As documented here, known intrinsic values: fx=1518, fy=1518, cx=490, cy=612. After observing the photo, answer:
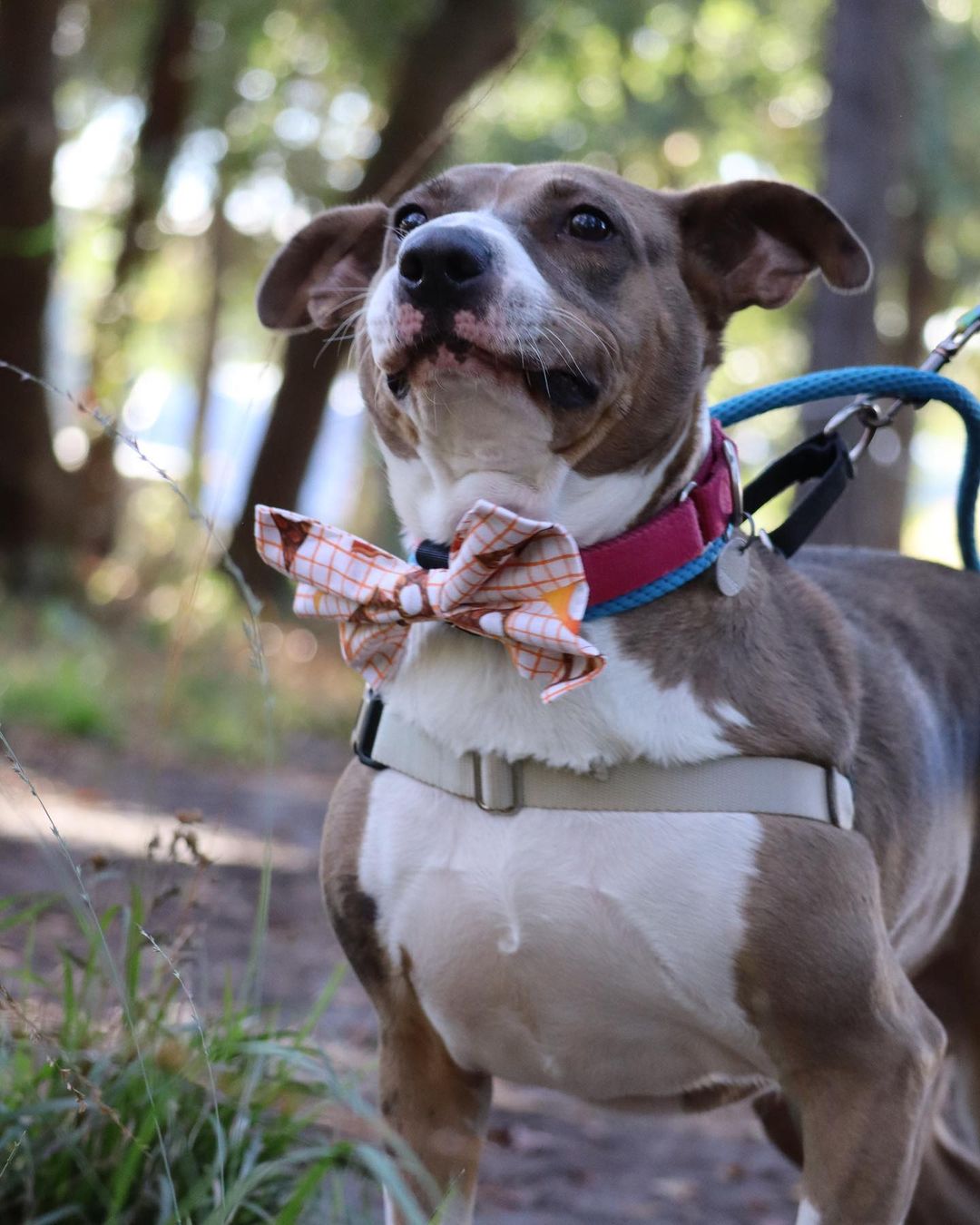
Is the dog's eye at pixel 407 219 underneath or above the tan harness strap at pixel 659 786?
above

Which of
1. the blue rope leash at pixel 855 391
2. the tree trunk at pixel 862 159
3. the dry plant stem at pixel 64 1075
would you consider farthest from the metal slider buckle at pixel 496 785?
the tree trunk at pixel 862 159

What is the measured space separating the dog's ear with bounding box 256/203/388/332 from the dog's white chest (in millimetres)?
1082

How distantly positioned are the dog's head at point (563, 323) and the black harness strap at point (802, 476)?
35 cm

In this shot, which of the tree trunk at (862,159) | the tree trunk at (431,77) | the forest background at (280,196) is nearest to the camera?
the tree trunk at (862,159)

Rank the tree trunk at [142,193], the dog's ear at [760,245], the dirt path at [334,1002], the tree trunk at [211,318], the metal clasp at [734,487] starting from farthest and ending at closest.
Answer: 1. the tree trunk at [211,318]
2. the tree trunk at [142,193]
3. the dirt path at [334,1002]
4. the dog's ear at [760,245]
5. the metal clasp at [734,487]

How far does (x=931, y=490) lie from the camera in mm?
27531

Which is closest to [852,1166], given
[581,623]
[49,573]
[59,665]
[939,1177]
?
[581,623]

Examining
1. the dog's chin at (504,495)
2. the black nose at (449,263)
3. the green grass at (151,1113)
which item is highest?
the black nose at (449,263)

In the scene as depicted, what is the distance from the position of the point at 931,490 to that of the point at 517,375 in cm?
2644

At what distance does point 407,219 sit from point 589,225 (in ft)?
1.21

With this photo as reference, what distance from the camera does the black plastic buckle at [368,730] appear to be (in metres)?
2.60

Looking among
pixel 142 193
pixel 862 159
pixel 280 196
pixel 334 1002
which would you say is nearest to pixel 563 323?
pixel 334 1002

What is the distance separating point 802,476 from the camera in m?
3.17

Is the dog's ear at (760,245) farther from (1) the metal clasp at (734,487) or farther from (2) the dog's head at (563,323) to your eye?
(1) the metal clasp at (734,487)
